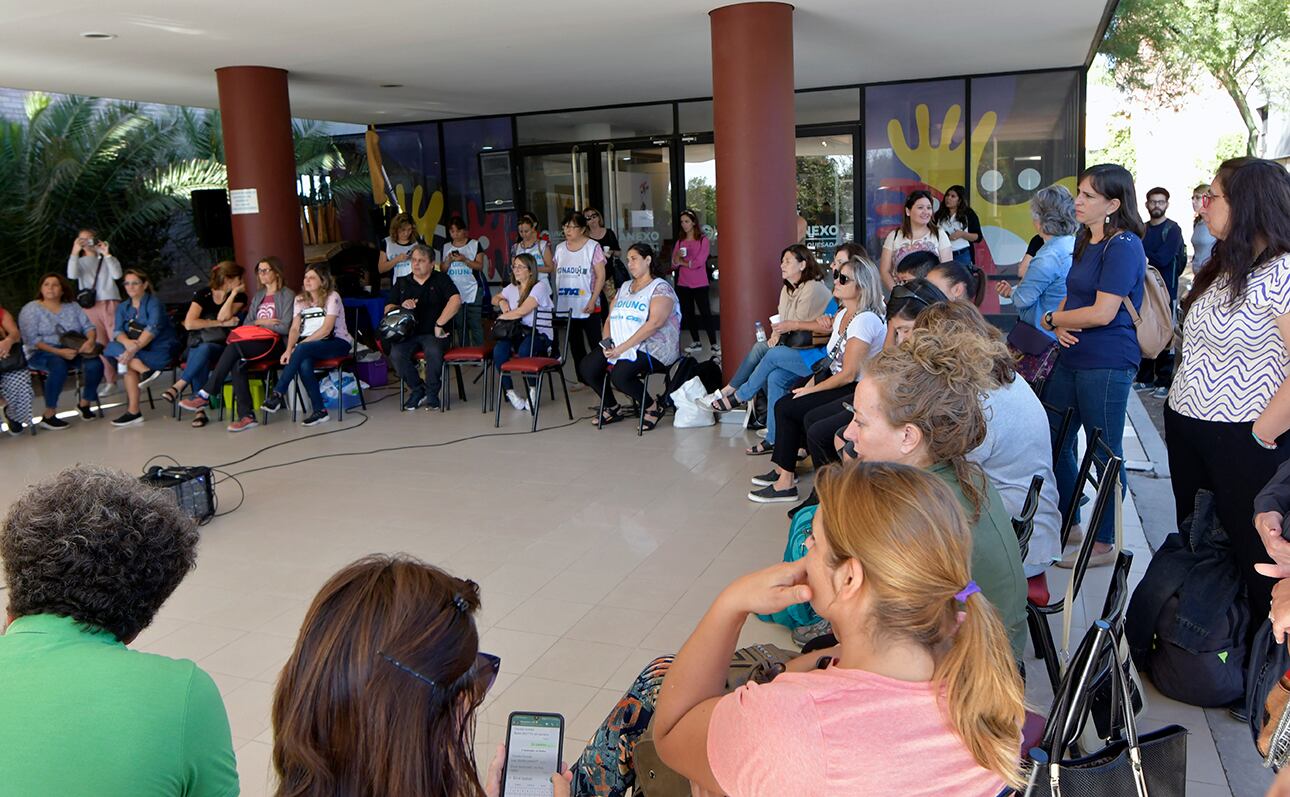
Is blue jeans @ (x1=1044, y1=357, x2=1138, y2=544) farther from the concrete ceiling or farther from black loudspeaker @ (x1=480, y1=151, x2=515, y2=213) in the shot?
black loudspeaker @ (x1=480, y1=151, x2=515, y2=213)

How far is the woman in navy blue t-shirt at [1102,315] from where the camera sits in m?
3.87

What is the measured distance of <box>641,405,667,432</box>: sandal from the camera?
711 centimetres

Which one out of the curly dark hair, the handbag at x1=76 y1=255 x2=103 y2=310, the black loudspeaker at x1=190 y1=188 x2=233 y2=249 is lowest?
Answer: the curly dark hair

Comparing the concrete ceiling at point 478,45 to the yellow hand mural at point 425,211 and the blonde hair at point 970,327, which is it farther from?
the blonde hair at point 970,327

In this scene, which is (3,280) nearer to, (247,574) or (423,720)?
(247,574)

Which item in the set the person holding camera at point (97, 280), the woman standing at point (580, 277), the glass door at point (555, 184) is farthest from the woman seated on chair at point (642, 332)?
the glass door at point (555, 184)

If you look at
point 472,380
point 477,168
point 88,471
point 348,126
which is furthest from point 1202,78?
point 88,471

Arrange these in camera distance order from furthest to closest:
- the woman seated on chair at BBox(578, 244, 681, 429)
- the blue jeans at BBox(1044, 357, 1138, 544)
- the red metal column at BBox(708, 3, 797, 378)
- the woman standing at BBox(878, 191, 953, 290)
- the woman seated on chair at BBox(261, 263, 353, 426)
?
the woman seated on chair at BBox(261, 263, 353, 426)
the woman standing at BBox(878, 191, 953, 290)
the woman seated on chair at BBox(578, 244, 681, 429)
the red metal column at BBox(708, 3, 797, 378)
the blue jeans at BBox(1044, 357, 1138, 544)

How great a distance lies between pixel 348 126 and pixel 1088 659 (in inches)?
545

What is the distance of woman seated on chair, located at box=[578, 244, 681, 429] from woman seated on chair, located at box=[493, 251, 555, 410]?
0.87m

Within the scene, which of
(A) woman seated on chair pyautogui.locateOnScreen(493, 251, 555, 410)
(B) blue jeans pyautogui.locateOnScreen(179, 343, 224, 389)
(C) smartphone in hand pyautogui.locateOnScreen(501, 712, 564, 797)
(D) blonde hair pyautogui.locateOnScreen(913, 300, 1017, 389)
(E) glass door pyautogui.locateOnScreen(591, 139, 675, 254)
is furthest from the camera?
(E) glass door pyautogui.locateOnScreen(591, 139, 675, 254)

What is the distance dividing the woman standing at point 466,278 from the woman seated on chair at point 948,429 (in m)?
7.61

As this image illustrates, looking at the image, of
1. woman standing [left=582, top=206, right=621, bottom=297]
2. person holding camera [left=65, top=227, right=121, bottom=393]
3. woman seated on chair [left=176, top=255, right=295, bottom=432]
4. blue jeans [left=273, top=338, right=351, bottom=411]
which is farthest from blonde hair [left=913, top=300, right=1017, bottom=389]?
person holding camera [left=65, top=227, right=121, bottom=393]

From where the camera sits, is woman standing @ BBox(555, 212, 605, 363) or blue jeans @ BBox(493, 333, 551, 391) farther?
woman standing @ BBox(555, 212, 605, 363)
